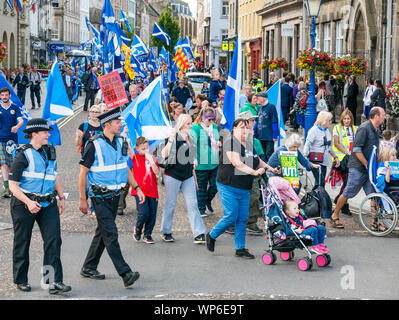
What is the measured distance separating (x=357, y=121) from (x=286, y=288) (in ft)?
66.7

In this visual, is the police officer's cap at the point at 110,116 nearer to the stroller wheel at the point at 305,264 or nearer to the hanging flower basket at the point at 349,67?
the stroller wheel at the point at 305,264

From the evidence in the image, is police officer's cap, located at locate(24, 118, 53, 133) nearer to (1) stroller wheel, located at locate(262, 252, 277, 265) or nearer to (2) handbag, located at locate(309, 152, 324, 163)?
→ (1) stroller wheel, located at locate(262, 252, 277, 265)

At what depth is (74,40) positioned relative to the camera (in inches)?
4168

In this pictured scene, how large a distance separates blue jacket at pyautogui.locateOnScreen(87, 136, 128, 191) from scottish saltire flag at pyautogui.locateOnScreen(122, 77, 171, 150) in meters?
3.53

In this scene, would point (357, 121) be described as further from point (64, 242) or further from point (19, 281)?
point (19, 281)

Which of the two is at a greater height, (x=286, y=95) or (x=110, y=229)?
(x=286, y=95)

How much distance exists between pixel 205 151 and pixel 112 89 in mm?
1712

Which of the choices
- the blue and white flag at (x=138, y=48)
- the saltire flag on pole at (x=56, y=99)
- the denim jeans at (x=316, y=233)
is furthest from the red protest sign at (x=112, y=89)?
the blue and white flag at (x=138, y=48)

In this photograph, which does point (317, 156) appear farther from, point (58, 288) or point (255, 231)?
point (58, 288)

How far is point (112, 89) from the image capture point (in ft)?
37.1

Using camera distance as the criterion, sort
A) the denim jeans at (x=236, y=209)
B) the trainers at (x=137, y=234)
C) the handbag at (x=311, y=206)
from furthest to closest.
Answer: the trainers at (x=137, y=234), the handbag at (x=311, y=206), the denim jeans at (x=236, y=209)

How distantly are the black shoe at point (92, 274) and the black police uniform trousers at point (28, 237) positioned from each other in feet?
1.86

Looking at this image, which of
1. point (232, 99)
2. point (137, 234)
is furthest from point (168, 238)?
point (232, 99)

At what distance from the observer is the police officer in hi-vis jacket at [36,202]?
7016 mm
